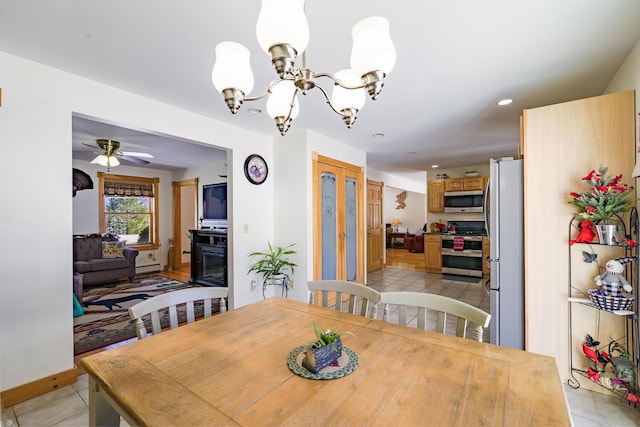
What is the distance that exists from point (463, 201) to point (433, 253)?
1.30 m

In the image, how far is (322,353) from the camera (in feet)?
3.43

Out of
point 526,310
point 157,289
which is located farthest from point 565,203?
point 157,289

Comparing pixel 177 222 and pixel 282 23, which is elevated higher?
pixel 282 23

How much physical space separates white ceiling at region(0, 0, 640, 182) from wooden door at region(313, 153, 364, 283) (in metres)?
1.21

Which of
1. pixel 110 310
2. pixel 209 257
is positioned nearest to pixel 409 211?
pixel 209 257

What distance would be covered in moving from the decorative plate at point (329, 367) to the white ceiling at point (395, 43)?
5.50ft

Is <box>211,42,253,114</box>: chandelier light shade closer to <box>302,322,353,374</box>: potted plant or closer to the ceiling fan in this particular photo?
<box>302,322,353,374</box>: potted plant

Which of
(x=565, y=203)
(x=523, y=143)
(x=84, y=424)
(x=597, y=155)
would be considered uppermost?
(x=523, y=143)

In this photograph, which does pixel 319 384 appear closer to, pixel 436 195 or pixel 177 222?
pixel 436 195

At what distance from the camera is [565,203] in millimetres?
2172

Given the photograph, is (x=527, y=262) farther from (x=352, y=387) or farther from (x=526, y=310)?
(x=352, y=387)

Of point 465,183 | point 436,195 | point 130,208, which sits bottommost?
point 130,208

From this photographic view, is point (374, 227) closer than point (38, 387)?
No

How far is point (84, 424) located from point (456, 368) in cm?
222
